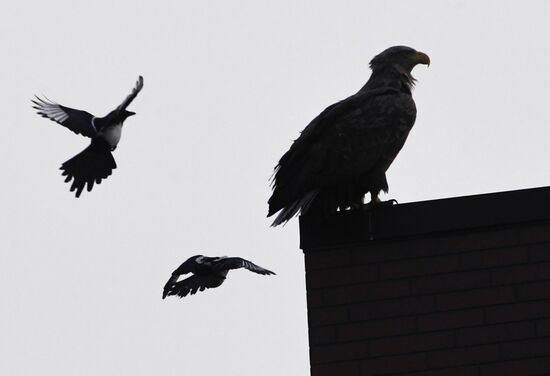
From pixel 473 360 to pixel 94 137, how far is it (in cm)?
346

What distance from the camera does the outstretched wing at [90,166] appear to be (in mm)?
8891

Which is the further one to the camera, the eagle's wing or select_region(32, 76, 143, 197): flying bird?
select_region(32, 76, 143, 197): flying bird

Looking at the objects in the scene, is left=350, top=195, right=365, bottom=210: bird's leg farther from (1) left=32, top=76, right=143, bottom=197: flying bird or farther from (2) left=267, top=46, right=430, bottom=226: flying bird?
(1) left=32, top=76, right=143, bottom=197: flying bird

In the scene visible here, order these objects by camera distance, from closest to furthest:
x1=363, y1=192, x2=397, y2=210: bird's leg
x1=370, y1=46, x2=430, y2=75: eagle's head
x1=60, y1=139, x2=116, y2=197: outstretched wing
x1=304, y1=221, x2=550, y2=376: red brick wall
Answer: x1=304, y1=221, x2=550, y2=376: red brick wall, x1=363, y1=192, x2=397, y2=210: bird's leg, x1=60, y1=139, x2=116, y2=197: outstretched wing, x1=370, y1=46, x2=430, y2=75: eagle's head

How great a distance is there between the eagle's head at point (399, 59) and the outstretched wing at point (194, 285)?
6.68ft

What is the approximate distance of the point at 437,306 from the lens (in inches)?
282

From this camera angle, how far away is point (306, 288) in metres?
7.50

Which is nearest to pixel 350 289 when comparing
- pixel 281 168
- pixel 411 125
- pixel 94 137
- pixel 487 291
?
pixel 487 291

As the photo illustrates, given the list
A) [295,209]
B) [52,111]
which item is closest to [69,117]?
[52,111]

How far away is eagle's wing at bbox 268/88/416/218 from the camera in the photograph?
8.39 metres

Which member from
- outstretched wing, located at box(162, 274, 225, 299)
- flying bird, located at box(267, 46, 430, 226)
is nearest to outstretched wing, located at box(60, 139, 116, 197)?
outstretched wing, located at box(162, 274, 225, 299)

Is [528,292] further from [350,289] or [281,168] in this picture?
[281,168]

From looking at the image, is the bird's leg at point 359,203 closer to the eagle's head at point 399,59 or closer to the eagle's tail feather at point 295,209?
the eagle's tail feather at point 295,209

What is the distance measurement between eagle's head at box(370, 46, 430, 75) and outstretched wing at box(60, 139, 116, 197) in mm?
2174
